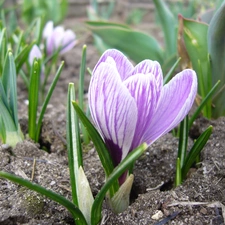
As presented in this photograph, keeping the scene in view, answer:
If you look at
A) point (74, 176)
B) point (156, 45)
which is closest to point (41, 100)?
point (156, 45)

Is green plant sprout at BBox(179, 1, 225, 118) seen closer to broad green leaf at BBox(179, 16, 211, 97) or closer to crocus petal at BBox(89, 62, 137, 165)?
broad green leaf at BBox(179, 16, 211, 97)

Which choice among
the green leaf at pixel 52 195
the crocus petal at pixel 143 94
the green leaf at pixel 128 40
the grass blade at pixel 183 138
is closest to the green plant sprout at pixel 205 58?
the grass blade at pixel 183 138

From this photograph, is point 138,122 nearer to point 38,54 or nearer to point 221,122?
point 221,122

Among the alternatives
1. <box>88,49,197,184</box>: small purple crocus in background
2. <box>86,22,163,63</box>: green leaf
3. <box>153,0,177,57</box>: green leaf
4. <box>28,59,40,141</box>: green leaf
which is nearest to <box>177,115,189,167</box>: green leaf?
<box>88,49,197,184</box>: small purple crocus in background

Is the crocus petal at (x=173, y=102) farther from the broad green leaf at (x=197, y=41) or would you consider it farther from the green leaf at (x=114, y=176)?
the broad green leaf at (x=197, y=41)

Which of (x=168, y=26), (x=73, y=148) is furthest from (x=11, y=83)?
(x=168, y=26)
